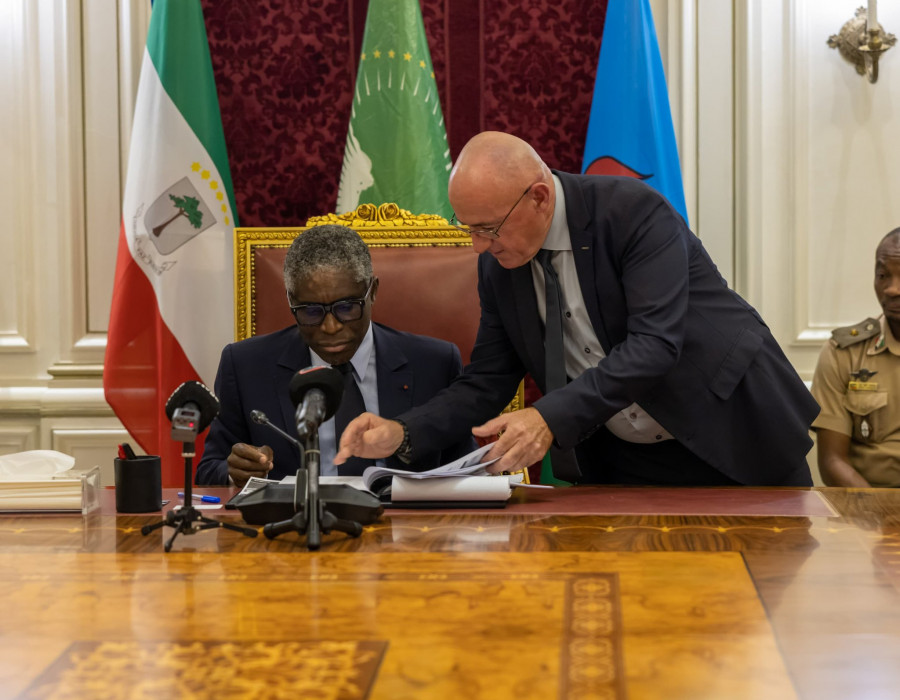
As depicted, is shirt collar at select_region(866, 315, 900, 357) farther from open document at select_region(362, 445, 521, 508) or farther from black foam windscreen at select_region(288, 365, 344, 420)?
black foam windscreen at select_region(288, 365, 344, 420)

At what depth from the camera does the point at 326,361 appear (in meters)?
2.48

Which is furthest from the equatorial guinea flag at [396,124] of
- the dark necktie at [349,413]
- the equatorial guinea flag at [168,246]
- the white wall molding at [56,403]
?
the white wall molding at [56,403]

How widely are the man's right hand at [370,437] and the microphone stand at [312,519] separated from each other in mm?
291

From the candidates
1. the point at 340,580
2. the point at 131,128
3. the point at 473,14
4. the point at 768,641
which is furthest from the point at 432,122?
the point at 768,641

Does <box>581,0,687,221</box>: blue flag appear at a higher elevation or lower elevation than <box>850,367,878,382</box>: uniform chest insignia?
higher

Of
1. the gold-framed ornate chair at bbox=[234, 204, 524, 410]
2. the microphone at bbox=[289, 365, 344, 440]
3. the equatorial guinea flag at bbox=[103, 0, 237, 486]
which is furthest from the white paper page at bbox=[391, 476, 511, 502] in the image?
the equatorial guinea flag at bbox=[103, 0, 237, 486]

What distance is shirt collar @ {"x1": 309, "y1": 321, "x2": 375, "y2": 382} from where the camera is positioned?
2.53 meters

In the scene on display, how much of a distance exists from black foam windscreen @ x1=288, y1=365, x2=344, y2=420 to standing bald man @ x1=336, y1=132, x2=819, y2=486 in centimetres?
42

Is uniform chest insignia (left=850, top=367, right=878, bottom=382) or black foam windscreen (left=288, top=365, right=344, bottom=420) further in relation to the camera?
uniform chest insignia (left=850, top=367, right=878, bottom=382)

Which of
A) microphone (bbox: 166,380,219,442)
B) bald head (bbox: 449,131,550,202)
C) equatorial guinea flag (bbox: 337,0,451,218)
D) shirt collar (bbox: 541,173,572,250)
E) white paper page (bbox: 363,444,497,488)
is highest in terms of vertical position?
equatorial guinea flag (bbox: 337,0,451,218)

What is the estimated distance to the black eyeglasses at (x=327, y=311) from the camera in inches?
92.4

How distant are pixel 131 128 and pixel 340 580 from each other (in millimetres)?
2831

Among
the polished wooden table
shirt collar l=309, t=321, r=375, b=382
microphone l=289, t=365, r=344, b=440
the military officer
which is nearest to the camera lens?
the polished wooden table

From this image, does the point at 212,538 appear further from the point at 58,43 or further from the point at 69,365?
the point at 58,43
